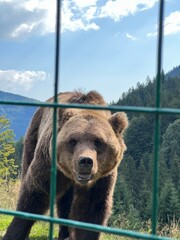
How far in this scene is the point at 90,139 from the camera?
455 cm

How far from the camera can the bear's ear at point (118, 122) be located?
4648 mm

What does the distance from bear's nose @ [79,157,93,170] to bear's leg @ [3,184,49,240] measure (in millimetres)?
729

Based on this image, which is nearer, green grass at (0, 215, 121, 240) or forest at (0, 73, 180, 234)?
green grass at (0, 215, 121, 240)

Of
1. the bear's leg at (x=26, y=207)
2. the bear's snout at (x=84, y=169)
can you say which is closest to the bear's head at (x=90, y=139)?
the bear's snout at (x=84, y=169)

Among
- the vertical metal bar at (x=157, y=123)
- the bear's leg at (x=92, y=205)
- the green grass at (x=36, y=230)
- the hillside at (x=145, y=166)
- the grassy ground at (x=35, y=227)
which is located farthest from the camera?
the hillside at (x=145, y=166)

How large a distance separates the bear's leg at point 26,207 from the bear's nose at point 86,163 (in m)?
0.73

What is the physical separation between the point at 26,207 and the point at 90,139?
873 mm

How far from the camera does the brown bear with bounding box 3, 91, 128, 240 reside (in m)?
4.55

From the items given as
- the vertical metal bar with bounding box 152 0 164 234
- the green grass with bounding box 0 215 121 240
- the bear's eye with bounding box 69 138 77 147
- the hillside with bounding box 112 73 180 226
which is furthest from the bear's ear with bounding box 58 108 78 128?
the hillside with bounding box 112 73 180 226

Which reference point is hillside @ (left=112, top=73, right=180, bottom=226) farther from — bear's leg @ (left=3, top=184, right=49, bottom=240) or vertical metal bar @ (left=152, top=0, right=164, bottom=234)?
vertical metal bar @ (left=152, top=0, right=164, bottom=234)

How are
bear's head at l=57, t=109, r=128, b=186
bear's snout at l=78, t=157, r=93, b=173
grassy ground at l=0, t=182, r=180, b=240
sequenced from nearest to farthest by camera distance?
bear's snout at l=78, t=157, r=93, b=173
bear's head at l=57, t=109, r=128, b=186
grassy ground at l=0, t=182, r=180, b=240

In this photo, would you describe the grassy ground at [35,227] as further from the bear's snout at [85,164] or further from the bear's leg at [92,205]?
the bear's snout at [85,164]

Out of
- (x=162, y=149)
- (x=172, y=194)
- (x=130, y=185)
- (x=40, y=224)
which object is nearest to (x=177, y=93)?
(x=162, y=149)

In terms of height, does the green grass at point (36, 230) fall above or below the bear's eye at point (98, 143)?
below
